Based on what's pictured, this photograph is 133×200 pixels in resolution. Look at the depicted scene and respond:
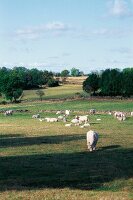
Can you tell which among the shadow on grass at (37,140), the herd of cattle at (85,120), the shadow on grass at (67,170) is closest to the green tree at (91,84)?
the herd of cattle at (85,120)

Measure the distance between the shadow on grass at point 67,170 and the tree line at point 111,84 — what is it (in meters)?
108

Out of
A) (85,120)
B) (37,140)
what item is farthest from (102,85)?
(37,140)

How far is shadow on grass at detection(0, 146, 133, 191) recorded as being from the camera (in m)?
21.3

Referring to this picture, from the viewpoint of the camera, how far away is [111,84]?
145m

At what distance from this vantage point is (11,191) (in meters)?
19.2

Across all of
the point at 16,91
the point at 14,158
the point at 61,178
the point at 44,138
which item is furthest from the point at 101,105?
the point at 61,178

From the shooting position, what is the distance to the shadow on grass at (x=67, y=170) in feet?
70.0

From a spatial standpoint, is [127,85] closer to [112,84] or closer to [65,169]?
[112,84]

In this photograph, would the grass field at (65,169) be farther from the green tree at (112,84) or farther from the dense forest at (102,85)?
the green tree at (112,84)

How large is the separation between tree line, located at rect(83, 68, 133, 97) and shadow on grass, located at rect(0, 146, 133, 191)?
10772cm

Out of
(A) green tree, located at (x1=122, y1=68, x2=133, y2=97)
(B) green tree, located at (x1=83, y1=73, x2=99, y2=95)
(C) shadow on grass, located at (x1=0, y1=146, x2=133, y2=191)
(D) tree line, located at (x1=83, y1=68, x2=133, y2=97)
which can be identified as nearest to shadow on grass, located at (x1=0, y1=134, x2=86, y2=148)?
(C) shadow on grass, located at (x1=0, y1=146, x2=133, y2=191)

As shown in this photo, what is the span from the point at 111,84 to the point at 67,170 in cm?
12039

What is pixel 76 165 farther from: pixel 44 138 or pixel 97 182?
pixel 44 138

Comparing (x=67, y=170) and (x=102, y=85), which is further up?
(x=102, y=85)
